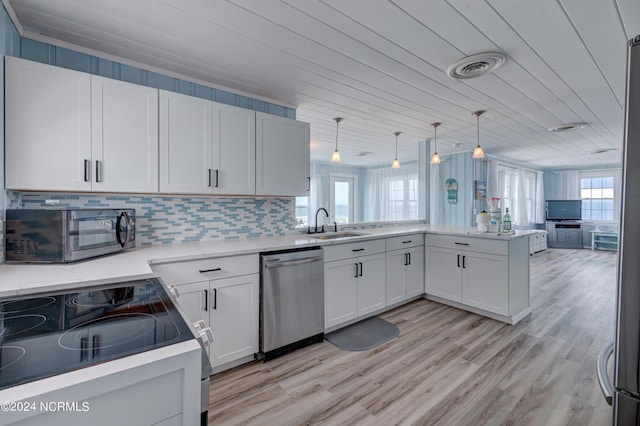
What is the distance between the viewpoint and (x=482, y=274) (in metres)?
3.17

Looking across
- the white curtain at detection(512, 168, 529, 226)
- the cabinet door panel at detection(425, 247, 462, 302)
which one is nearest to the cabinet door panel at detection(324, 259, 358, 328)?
the cabinet door panel at detection(425, 247, 462, 302)

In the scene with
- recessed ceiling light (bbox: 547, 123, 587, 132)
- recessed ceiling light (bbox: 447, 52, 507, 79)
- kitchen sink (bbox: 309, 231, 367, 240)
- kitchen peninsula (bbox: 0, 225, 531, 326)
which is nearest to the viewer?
kitchen peninsula (bbox: 0, 225, 531, 326)

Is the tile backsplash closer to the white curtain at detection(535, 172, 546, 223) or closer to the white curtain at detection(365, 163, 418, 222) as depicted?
the white curtain at detection(365, 163, 418, 222)

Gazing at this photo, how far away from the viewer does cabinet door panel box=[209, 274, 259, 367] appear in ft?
6.76

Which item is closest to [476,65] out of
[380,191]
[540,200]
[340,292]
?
[340,292]

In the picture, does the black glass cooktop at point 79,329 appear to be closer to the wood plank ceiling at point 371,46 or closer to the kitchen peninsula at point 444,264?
the kitchen peninsula at point 444,264

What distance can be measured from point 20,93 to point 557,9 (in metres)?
3.09

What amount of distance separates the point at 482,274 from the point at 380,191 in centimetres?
493

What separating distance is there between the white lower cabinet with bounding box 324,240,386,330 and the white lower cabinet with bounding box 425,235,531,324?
33.6 inches

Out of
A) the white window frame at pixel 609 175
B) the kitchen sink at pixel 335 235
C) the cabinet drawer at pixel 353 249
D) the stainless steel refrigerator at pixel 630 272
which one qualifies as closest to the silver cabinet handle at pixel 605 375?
the stainless steel refrigerator at pixel 630 272

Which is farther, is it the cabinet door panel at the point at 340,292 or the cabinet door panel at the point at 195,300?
the cabinet door panel at the point at 340,292

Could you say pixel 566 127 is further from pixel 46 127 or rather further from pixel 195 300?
pixel 46 127

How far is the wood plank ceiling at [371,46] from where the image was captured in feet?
5.36

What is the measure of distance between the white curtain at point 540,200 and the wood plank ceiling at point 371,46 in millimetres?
5774
